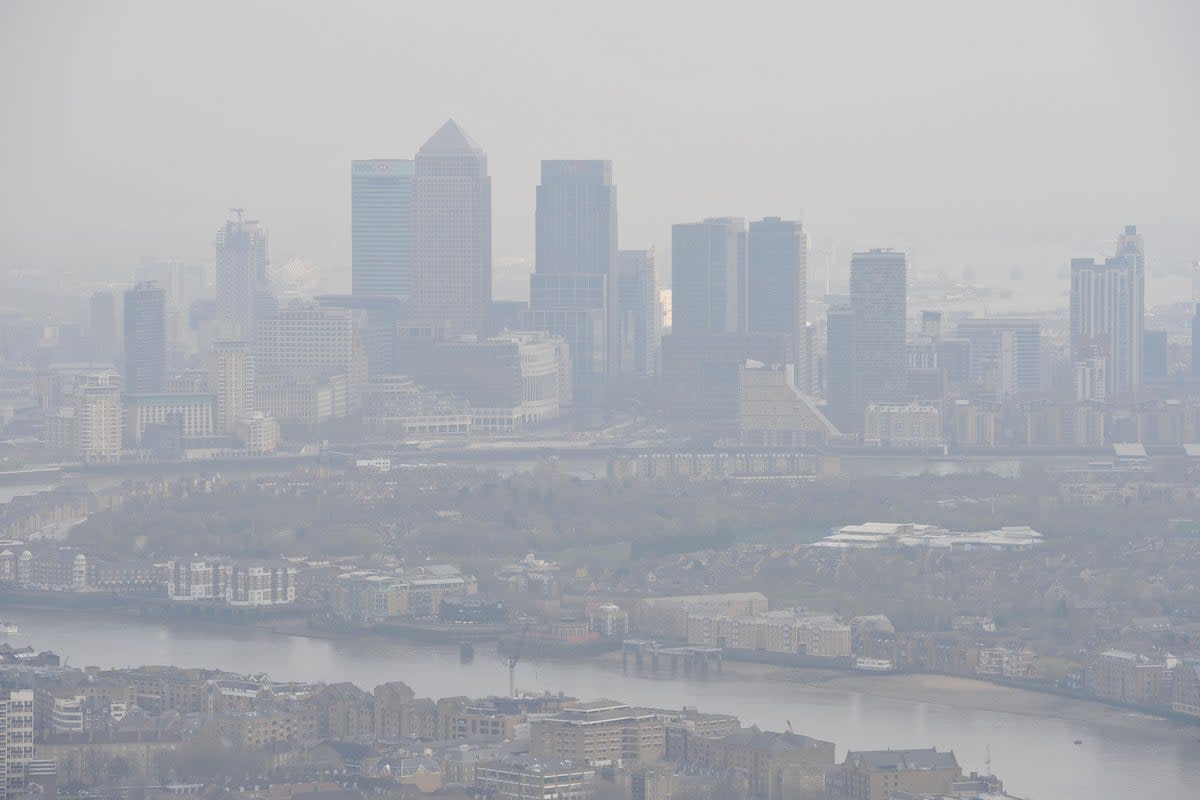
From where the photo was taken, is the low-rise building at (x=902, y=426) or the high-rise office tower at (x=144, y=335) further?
the high-rise office tower at (x=144, y=335)

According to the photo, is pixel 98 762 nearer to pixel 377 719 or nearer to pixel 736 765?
pixel 377 719

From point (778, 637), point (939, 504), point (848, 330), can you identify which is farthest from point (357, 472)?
point (778, 637)

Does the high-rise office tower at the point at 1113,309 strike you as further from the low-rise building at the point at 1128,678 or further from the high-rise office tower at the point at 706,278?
the low-rise building at the point at 1128,678

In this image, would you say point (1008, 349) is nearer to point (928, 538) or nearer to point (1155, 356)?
point (1155, 356)

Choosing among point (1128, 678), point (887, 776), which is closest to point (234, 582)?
point (1128, 678)

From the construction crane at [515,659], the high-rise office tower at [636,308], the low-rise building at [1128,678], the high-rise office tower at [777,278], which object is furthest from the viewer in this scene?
the high-rise office tower at [636,308]

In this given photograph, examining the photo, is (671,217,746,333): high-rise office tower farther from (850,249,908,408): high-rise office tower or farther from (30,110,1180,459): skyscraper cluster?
(850,249,908,408): high-rise office tower

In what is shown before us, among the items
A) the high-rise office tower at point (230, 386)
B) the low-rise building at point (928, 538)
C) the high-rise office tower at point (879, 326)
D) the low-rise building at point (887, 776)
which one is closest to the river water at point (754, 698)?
the low-rise building at point (887, 776)
